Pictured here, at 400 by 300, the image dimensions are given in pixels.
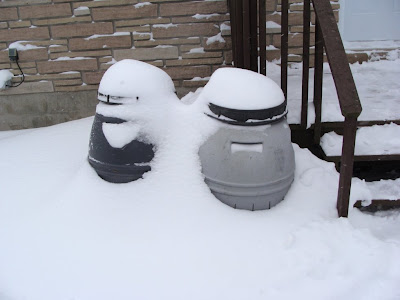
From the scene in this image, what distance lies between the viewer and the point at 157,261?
194cm

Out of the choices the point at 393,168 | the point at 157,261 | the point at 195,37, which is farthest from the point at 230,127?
the point at 195,37

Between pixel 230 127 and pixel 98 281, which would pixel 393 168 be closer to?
pixel 230 127

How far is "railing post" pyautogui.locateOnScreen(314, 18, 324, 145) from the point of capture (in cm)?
252

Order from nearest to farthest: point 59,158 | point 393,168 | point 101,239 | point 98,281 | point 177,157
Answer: point 98,281 → point 101,239 → point 177,157 → point 393,168 → point 59,158

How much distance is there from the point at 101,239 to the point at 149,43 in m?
2.42

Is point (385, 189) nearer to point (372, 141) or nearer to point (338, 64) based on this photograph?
point (372, 141)

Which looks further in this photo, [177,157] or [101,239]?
[177,157]

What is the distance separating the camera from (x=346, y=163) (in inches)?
79.0

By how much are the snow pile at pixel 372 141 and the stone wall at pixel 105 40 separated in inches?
66.3

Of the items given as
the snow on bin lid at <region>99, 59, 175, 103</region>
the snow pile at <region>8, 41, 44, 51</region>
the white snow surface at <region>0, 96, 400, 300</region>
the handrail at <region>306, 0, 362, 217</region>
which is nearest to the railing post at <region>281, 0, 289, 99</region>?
the handrail at <region>306, 0, 362, 217</region>

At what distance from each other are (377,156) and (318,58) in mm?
742

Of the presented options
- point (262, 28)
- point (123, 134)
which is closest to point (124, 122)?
point (123, 134)

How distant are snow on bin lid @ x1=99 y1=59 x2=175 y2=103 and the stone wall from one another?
1594mm

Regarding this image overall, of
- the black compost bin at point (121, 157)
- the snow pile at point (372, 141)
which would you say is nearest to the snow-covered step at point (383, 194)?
the snow pile at point (372, 141)
